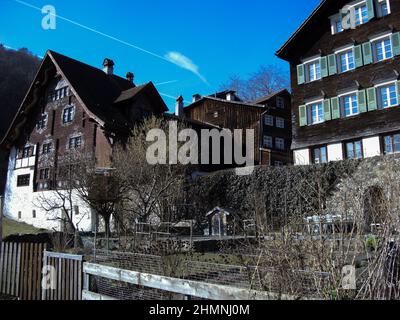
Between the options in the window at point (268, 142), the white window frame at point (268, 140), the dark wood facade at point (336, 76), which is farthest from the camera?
the window at point (268, 142)

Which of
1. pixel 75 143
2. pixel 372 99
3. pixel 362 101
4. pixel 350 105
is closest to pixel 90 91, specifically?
pixel 75 143

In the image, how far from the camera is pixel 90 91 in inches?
1293

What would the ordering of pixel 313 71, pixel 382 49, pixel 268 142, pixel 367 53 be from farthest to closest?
pixel 268 142 → pixel 313 71 → pixel 367 53 → pixel 382 49

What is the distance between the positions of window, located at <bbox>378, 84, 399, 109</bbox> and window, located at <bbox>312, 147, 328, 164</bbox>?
15.5 feet

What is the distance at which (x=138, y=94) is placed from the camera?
32938 mm

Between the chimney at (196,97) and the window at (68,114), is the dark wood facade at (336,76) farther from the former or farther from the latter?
the chimney at (196,97)

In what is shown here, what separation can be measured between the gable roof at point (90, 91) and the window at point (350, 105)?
1597cm

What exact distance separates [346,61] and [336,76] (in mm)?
1189

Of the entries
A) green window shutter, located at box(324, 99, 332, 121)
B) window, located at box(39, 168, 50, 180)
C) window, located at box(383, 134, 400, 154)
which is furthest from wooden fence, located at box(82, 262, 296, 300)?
window, located at box(39, 168, 50, 180)

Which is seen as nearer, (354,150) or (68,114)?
(354,150)

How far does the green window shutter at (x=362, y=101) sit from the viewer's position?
23.8 m

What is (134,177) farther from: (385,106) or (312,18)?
(312,18)

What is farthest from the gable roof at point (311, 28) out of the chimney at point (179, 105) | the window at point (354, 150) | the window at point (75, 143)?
the window at point (75, 143)

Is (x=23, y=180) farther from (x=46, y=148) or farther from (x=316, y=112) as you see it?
(x=316, y=112)
